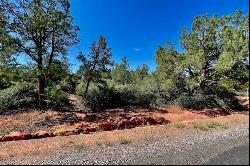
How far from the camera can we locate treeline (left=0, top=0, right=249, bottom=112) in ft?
86.2

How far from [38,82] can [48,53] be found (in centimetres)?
290

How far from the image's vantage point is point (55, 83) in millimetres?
28203

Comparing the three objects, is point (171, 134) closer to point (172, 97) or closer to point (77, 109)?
point (77, 109)

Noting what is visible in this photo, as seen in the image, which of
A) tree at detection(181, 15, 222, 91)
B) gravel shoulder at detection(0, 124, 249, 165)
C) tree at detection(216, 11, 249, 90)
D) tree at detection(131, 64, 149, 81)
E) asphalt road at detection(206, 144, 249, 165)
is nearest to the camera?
asphalt road at detection(206, 144, 249, 165)

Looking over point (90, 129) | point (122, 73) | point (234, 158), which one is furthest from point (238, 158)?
point (122, 73)

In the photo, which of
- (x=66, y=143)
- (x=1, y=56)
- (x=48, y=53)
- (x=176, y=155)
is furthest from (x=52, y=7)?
(x=176, y=155)

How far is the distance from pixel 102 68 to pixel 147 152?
82.3 ft

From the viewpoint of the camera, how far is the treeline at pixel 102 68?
26.3 m

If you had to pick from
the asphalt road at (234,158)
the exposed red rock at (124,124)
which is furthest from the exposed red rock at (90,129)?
the asphalt road at (234,158)

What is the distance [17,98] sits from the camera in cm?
3005

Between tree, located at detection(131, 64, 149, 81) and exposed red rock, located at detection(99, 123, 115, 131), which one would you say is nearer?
exposed red rock, located at detection(99, 123, 115, 131)

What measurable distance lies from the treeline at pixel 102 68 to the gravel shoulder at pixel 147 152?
25.7ft

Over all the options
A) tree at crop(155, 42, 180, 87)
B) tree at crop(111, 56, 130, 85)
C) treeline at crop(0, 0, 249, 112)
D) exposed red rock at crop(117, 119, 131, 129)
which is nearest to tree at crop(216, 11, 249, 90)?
treeline at crop(0, 0, 249, 112)

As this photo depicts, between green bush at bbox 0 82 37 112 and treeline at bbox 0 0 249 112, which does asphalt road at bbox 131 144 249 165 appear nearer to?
treeline at bbox 0 0 249 112
